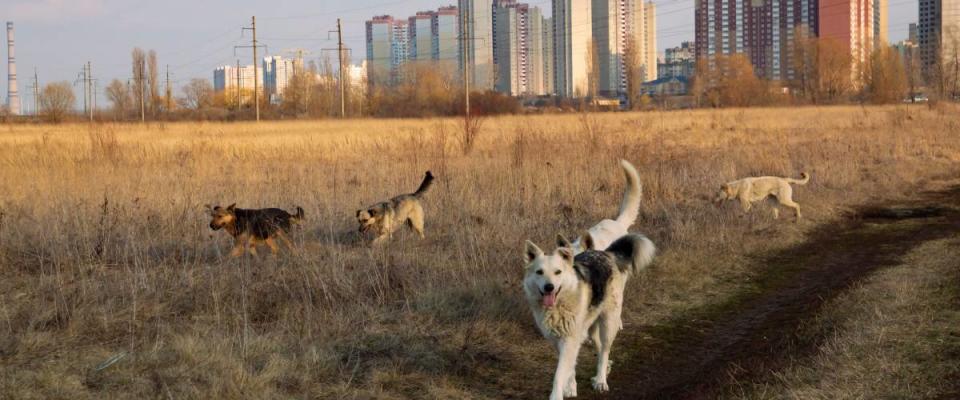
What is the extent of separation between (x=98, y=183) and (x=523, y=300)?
8.74 meters

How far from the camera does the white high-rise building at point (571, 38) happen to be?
13875cm

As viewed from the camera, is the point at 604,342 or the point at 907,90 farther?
the point at 907,90

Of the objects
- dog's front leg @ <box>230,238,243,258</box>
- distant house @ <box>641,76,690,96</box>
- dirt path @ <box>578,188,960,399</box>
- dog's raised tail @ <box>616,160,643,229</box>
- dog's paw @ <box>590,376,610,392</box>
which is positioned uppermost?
distant house @ <box>641,76,690,96</box>

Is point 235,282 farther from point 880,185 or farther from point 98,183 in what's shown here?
point 880,185

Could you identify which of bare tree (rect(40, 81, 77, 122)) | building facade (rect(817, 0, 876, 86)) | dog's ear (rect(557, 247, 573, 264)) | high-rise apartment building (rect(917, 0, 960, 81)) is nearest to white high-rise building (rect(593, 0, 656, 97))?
building facade (rect(817, 0, 876, 86))

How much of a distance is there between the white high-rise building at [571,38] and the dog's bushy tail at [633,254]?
131 meters

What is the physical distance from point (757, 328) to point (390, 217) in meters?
4.42

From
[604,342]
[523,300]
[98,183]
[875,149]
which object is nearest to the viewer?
[604,342]

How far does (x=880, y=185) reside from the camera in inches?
612

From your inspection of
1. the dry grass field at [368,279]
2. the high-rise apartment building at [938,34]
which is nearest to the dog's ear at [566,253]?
the dry grass field at [368,279]

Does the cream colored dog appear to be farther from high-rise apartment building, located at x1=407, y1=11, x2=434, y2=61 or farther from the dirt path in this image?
high-rise apartment building, located at x1=407, y1=11, x2=434, y2=61

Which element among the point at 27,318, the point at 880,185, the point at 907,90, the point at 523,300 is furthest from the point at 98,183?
the point at 907,90

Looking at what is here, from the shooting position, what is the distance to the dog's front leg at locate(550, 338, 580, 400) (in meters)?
5.27

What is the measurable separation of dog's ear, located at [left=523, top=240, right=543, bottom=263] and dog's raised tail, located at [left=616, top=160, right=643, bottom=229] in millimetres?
2184
